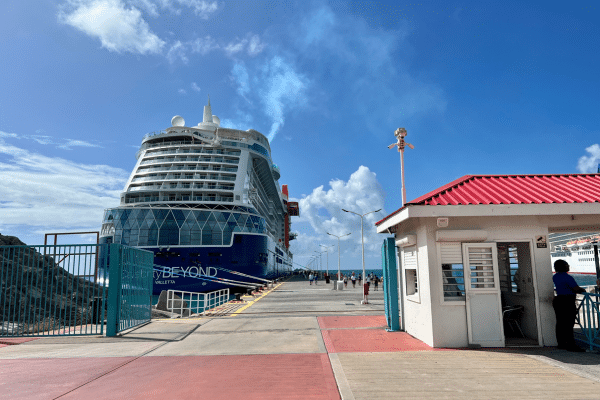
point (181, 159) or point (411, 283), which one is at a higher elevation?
point (181, 159)

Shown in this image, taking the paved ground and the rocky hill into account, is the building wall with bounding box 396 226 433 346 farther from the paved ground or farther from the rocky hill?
the rocky hill

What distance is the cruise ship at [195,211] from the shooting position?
113 feet

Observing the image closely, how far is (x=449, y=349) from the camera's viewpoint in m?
7.21

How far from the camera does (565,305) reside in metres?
7.03

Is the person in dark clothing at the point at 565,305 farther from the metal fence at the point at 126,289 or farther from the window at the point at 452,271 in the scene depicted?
the metal fence at the point at 126,289

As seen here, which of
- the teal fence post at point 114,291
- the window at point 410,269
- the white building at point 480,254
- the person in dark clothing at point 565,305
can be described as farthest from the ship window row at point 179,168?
the person in dark clothing at point 565,305

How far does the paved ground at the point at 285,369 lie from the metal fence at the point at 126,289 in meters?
0.83

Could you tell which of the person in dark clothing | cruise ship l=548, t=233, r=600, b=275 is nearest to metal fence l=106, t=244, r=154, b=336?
the person in dark clothing

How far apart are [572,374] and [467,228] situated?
2.97m

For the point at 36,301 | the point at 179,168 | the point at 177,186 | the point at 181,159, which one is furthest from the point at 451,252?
the point at 181,159

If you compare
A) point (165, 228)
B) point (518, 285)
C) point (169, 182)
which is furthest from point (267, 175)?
point (518, 285)

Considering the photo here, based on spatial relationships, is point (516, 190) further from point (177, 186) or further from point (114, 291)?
point (177, 186)

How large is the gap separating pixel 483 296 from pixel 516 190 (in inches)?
105

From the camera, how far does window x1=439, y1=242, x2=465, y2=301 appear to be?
750 cm
